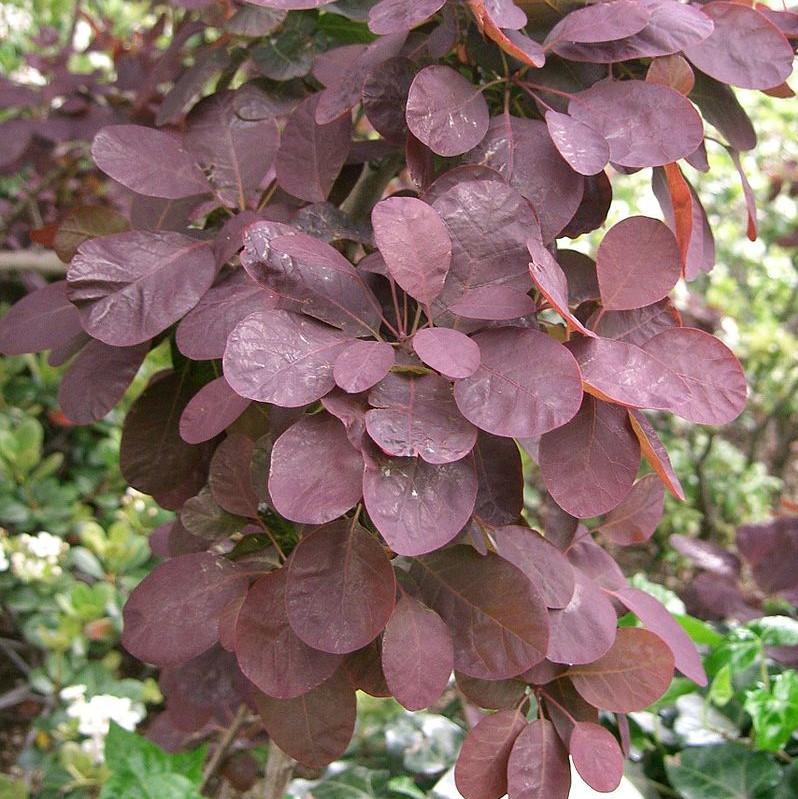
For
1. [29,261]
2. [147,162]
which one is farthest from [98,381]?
[29,261]

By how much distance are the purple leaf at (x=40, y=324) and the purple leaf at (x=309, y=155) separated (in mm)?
229

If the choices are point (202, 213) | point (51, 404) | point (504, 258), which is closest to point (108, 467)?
point (51, 404)

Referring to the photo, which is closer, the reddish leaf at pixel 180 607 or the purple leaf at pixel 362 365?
the purple leaf at pixel 362 365

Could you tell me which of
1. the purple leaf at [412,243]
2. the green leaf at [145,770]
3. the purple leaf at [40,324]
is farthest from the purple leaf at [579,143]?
the green leaf at [145,770]

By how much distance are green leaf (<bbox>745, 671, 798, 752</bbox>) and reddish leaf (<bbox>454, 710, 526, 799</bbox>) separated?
64cm

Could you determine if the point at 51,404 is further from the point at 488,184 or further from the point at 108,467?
the point at 488,184

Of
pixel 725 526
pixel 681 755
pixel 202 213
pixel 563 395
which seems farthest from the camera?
pixel 725 526

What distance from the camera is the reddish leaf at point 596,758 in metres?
0.69

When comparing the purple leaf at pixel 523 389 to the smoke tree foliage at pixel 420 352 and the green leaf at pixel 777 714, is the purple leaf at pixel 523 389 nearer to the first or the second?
the smoke tree foliage at pixel 420 352

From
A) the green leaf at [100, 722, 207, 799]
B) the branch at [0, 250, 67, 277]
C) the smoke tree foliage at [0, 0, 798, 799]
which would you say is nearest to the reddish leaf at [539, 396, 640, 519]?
the smoke tree foliage at [0, 0, 798, 799]

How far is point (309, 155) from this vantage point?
77 cm

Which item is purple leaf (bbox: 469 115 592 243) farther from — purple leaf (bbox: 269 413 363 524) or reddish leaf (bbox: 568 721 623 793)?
reddish leaf (bbox: 568 721 623 793)

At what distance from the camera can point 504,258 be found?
24.8 inches

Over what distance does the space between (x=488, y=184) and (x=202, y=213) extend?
1.02ft
